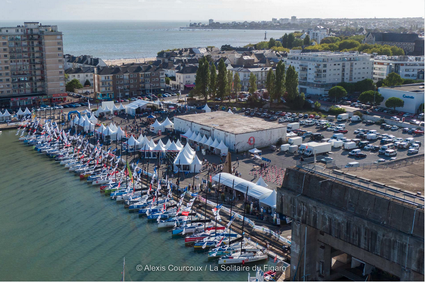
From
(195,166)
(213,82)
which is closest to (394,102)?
(213,82)

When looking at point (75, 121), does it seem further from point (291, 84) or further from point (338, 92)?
point (338, 92)

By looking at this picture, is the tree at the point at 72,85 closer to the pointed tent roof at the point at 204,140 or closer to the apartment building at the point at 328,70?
the apartment building at the point at 328,70

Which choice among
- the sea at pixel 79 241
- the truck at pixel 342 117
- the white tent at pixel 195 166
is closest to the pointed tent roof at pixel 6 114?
the sea at pixel 79 241

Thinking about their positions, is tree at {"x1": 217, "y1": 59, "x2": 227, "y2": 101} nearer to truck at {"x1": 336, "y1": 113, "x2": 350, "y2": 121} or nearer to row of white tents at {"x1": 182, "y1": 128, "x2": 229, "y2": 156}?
truck at {"x1": 336, "y1": 113, "x2": 350, "y2": 121}

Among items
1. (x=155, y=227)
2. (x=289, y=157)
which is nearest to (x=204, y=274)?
(x=155, y=227)

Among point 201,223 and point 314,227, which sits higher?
point 314,227

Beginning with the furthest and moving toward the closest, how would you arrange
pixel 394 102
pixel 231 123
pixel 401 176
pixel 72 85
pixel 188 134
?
pixel 72 85, pixel 394 102, pixel 231 123, pixel 188 134, pixel 401 176

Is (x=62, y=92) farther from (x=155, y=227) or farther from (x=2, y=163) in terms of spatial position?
(x=155, y=227)

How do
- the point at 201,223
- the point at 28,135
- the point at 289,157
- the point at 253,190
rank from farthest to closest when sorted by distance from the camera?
the point at 28,135, the point at 289,157, the point at 253,190, the point at 201,223

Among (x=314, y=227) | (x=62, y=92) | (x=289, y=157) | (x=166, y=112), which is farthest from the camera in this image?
(x=62, y=92)
